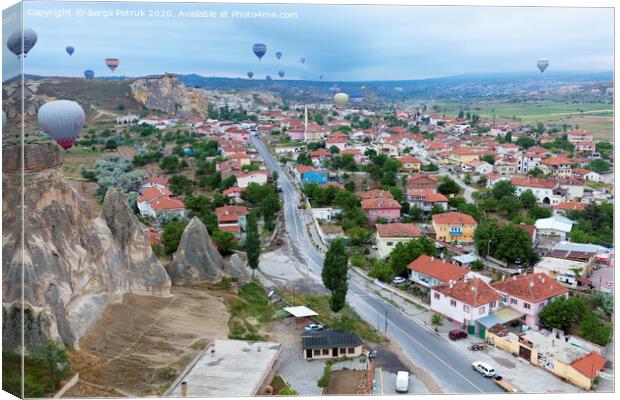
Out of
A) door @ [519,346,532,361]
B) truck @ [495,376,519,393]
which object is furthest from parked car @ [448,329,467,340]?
truck @ [495,376,519,393]

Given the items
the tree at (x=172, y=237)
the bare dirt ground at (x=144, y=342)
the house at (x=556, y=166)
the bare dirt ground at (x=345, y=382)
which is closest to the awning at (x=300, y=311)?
the bare dirt ground at (x=144, y=342)

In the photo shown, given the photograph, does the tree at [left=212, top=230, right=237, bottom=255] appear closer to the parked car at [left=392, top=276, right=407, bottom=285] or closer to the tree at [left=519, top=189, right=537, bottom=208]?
the parked car at [left=392, top=276, right=407, bottom=285]

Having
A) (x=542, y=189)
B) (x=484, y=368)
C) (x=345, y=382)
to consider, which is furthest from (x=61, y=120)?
(x=542, y=189)

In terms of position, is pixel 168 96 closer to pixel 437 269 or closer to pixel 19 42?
pixel 437 269

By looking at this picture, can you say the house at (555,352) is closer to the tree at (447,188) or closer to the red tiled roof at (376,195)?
the red tiled roof at (376,195)

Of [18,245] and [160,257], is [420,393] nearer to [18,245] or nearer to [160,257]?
[18,245]
